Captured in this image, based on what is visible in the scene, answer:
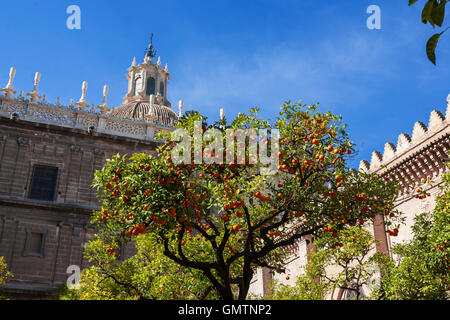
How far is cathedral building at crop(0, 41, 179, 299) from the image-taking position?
82.6 ft

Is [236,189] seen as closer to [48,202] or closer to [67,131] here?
[48,202]

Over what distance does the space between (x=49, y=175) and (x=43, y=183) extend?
0.58 meters

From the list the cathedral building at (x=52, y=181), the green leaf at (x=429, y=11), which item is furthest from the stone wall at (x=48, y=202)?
the green leaf at (x=429, y=11)

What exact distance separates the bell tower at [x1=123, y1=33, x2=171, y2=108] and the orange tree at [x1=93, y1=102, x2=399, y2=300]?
35917mm

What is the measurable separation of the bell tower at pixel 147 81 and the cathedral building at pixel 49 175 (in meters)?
14.9

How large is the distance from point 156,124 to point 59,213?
7.99 meters

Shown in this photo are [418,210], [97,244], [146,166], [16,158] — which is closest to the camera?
[146,166]

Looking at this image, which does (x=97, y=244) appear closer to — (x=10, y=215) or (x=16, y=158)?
(x=10, y=215)

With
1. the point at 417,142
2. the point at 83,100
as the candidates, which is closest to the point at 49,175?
the point at 83,100

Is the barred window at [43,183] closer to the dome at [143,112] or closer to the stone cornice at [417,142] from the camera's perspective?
the dome at [143,112]

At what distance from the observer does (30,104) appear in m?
28.0

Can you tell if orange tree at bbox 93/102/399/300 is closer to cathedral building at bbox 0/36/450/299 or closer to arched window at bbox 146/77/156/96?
cathedral building at bbox 0/36/450/299
